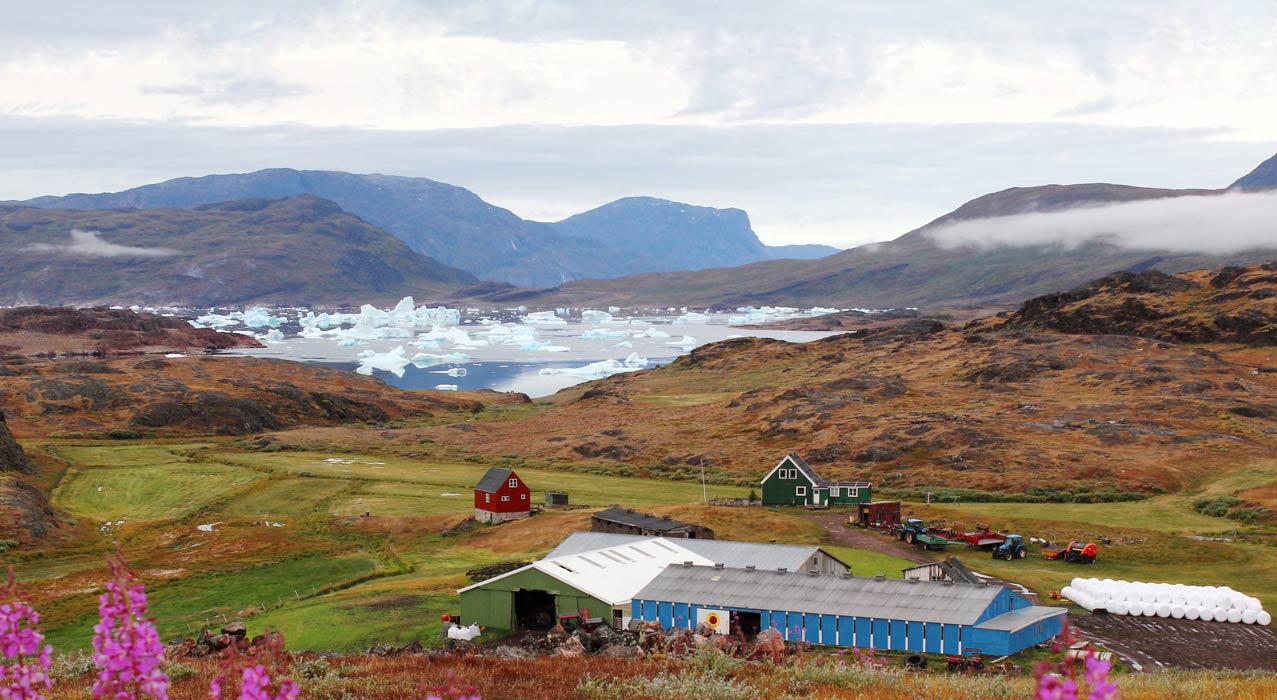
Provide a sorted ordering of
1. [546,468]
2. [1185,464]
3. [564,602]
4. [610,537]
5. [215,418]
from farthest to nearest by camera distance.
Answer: [215,418] < [546,468] < [1185,464] < [610,537] < [564,602]

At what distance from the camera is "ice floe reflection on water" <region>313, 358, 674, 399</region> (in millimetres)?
165750

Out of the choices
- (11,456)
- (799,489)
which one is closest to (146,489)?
(11,456)

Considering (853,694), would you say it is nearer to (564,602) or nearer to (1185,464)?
(564,602)

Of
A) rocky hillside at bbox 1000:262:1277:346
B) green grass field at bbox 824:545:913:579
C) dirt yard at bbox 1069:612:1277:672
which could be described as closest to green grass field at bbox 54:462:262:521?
green grass field at bbox 824:545:913:579

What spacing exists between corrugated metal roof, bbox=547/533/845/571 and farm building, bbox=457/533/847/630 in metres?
0.04

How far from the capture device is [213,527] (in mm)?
61000

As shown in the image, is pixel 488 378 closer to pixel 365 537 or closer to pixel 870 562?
pixel 365 537

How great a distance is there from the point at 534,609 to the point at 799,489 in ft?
105

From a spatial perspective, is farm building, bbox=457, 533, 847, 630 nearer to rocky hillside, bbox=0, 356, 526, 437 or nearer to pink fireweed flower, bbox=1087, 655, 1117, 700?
pink fireweed flower, bbox=1087, 655, 1117, 700

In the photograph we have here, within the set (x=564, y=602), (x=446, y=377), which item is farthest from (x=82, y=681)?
(x=446, y=377)

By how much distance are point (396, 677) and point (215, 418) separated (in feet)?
326

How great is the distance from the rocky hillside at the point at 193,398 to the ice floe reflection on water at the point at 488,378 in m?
19.7

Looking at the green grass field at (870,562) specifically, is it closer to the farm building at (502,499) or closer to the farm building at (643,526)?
the farm building at (643,526)

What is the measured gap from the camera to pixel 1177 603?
38.4m
